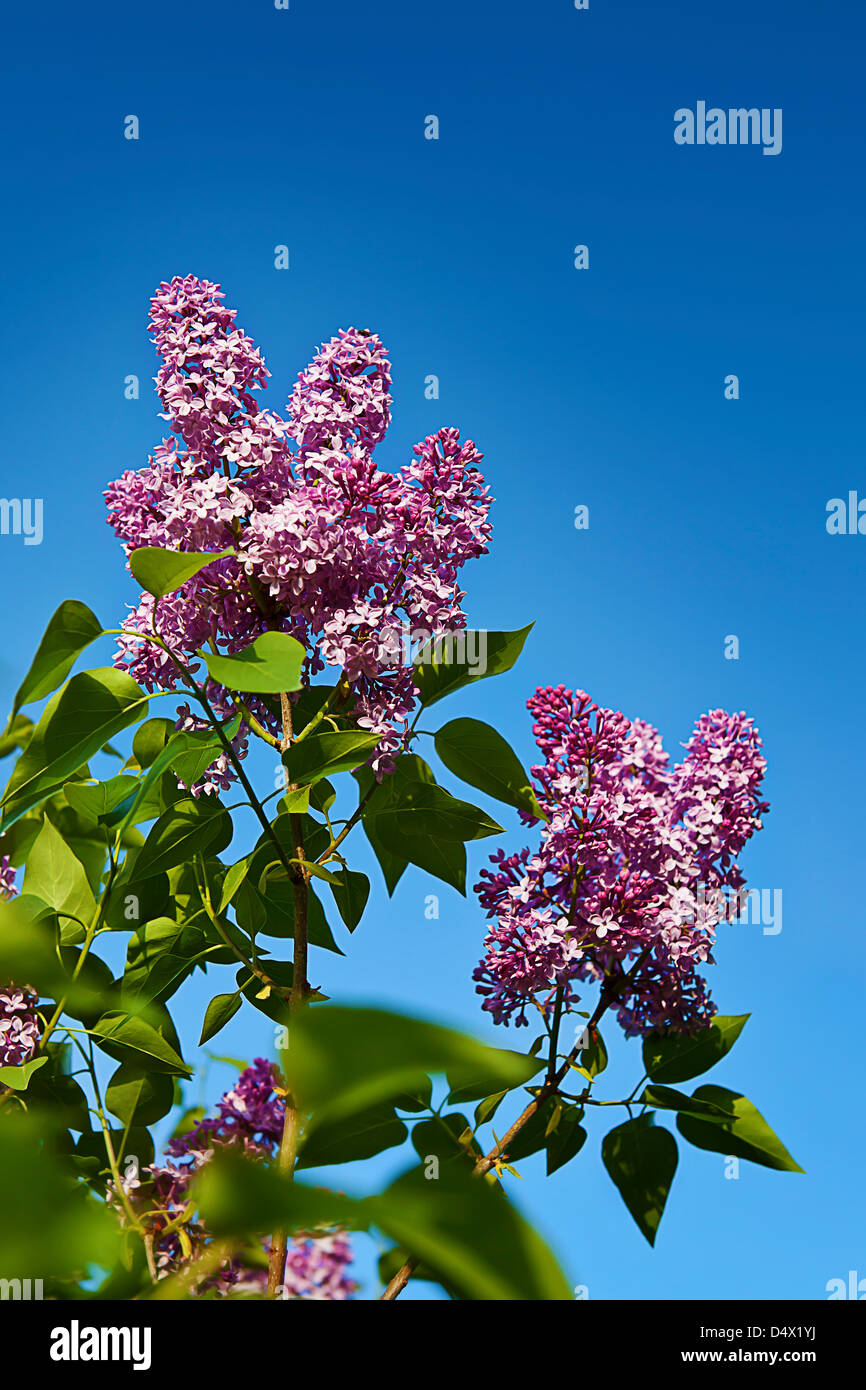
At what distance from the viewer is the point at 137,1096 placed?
2.01 ft

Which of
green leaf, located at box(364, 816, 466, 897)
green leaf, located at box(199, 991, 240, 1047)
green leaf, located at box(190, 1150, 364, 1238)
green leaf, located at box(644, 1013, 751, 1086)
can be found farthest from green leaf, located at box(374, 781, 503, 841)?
green leaf, located at box(190, 1150, 364, 1238)

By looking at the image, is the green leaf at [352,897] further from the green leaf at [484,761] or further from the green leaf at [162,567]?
the green leaf at [162,567]

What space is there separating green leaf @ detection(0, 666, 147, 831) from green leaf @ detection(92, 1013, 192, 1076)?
0.40ft

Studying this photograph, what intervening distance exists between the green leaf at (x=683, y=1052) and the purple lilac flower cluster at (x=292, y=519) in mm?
319

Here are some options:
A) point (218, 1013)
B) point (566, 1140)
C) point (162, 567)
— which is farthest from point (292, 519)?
point (566, 1140)

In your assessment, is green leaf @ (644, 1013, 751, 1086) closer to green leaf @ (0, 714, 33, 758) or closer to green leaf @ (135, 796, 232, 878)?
green leaf @ (135, 796, 232, 878)

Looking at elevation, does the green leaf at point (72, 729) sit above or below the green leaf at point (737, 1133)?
above

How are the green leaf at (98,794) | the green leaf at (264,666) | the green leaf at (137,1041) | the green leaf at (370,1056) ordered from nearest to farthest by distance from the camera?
the green leaf at (370,1056) < the green leaf at (264,666) < the green leaf at (137,1041) < the green leaf at (98,794)

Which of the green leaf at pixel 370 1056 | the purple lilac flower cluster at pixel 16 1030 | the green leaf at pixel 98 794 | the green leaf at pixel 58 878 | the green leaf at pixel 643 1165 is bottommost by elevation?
the green leaf at pixel 643 1165

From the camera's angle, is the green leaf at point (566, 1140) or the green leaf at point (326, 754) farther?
the green leaf at point (566, 1140)

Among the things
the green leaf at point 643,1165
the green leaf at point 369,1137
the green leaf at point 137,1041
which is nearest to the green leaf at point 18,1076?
the green leaf at point 137,1041

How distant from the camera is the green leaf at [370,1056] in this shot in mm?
84

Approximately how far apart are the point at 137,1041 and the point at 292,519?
0.26m

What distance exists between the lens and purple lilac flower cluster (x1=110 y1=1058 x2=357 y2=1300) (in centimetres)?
47
